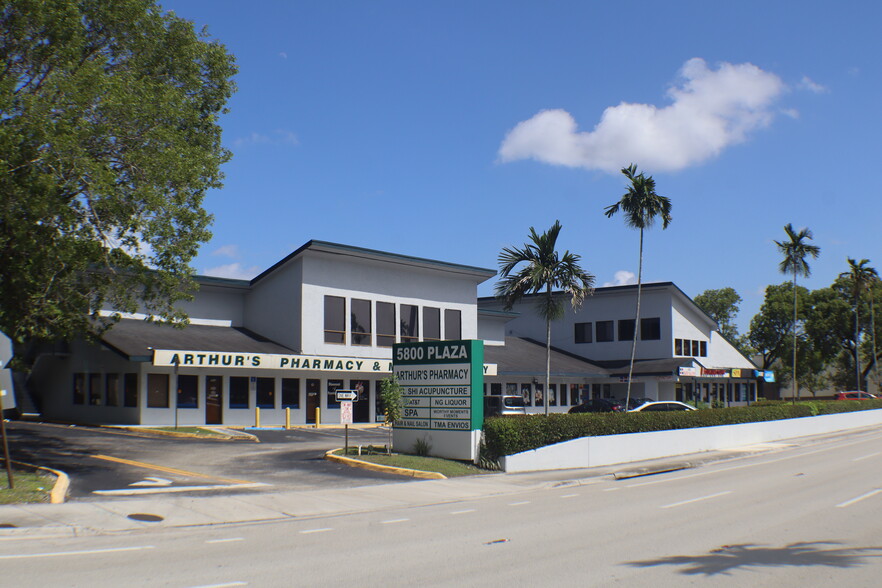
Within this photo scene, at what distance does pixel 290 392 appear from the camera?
3578 cm

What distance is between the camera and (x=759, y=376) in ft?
195

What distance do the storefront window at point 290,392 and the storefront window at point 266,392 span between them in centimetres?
53

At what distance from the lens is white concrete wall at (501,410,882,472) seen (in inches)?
852

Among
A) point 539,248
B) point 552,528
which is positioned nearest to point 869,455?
point 539,248

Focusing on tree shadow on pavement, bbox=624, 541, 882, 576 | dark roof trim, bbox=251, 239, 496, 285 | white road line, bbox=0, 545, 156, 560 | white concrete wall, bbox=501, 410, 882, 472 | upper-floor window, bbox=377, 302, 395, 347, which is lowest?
white concrete wall, bbox=501, 410, 882, 472

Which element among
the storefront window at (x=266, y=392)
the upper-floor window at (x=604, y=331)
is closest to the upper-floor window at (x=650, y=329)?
the upper-floor window at (x=604, y=331)

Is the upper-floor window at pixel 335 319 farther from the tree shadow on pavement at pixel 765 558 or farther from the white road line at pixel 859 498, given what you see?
the tree shadow on pavement at pixel 765 558

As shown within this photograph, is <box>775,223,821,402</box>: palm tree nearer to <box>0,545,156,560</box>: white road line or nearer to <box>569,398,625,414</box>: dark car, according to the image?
<box>569,398,625,414</box>: dark car

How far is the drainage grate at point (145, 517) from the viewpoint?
12577mm

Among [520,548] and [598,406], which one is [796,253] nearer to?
[598,406]

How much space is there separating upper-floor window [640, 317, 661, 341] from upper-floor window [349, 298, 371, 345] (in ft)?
76.8

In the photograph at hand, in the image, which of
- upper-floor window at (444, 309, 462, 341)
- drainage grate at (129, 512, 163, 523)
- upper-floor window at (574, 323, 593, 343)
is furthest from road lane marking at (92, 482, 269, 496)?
upper-floor window at (574, 323, 593, 343)

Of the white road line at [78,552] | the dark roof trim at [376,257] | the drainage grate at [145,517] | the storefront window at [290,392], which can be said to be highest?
the dark roof trim at [376,257]

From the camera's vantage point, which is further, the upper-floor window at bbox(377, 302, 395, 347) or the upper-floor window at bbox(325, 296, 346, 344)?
the upper-floor window at bbox(377, 302, 395, 347)
